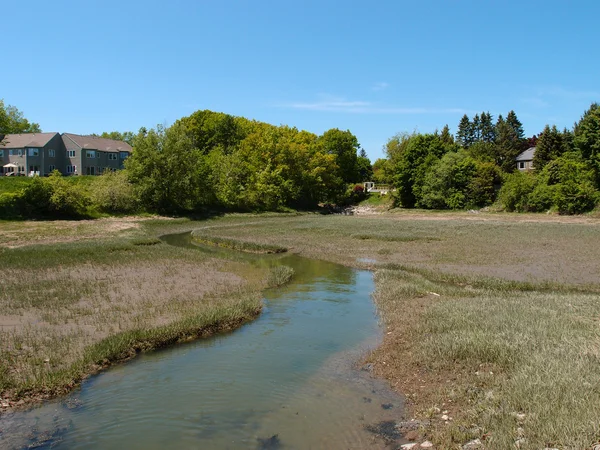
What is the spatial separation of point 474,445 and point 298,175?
85.1 meters

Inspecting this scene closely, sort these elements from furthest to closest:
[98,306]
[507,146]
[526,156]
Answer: [507,146] < [526,156] < [98,306]

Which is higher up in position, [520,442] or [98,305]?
[520,442]

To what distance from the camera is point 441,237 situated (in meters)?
42.4

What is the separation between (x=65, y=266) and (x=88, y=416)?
1900cm

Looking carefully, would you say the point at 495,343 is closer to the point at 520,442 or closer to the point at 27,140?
the point at 520,442

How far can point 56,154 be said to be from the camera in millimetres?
94812

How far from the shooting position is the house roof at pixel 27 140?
90.2 metres

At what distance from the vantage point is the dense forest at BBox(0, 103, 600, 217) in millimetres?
65000

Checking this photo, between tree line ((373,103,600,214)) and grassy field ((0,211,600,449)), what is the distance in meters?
31.0

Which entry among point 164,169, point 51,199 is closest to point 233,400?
point 51,199

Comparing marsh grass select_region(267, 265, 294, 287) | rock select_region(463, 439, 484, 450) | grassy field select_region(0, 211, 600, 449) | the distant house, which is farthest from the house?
rock select_region(463, 439, 484, 450)

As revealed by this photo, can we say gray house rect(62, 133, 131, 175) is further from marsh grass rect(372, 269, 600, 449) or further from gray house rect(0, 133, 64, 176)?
marsh grass rect(372, 269, 600, 449)

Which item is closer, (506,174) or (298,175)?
(506,174)

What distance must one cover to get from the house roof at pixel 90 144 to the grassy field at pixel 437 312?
61.9 m
